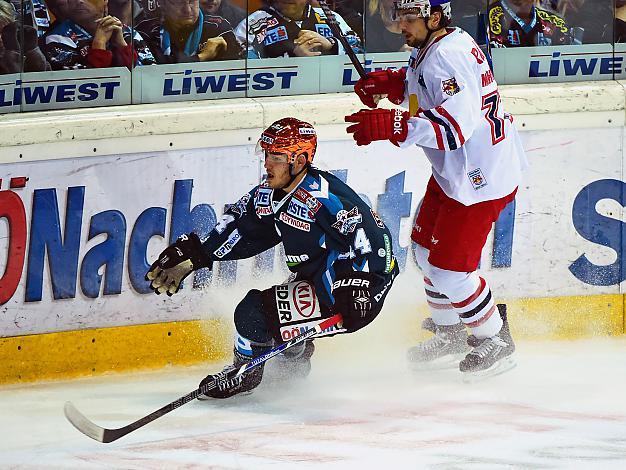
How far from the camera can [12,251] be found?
16.8ft

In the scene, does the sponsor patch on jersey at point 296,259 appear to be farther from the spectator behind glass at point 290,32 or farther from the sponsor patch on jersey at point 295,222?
the spectator behind glass at point 290,32

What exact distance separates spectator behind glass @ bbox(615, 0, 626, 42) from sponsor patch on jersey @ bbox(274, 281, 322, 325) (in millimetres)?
2111

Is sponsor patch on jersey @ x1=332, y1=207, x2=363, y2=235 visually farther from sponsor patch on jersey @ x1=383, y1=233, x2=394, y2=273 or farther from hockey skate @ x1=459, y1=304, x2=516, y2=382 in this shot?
hockey skate @ x1=459, y1=304, x2=516, y2=382

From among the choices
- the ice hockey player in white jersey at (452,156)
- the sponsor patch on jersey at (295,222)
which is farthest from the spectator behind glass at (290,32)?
the sponsor patch on jersey at (295,222)

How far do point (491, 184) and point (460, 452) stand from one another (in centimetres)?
111

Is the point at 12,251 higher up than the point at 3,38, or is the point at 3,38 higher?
the point at 3,38

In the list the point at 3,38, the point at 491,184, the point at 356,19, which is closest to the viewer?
the point at 491,184

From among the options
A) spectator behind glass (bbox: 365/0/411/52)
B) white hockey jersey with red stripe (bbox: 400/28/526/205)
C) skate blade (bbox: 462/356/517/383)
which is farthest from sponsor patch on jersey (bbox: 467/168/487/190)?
spectator behind glass (bbox: 365/0/411/52)

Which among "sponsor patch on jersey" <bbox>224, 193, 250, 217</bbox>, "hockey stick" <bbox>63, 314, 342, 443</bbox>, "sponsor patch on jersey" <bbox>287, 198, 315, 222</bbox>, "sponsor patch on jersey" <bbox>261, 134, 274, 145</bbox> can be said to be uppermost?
"sponsor patch on jersey" <bbox>261, 134, 274, 145</bbox>

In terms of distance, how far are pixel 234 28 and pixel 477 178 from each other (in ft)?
4.37

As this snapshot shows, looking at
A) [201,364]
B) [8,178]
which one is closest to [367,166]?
[201,364]

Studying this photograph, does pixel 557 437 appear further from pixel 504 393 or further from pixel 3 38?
pixel 3 38

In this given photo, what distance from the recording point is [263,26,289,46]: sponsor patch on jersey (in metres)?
5.71

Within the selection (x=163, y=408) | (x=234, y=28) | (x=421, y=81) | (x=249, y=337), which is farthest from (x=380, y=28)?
(x=163, y=408)
